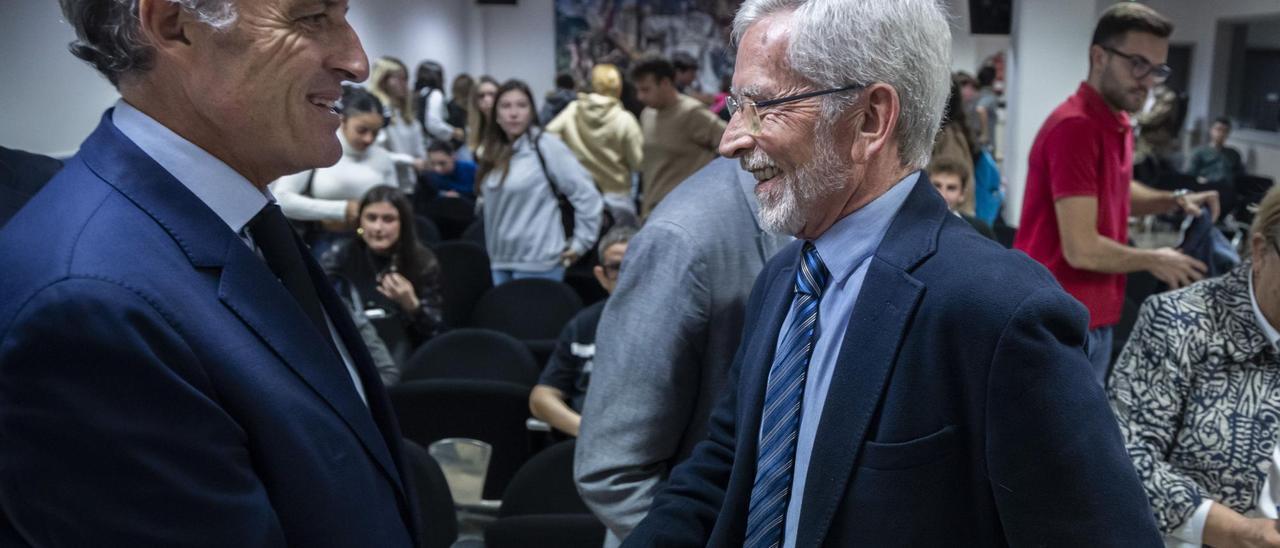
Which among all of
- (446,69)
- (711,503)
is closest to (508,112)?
(711,503)

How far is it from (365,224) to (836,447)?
340cm

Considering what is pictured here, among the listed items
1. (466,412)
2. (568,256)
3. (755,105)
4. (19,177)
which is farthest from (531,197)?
(755,105)

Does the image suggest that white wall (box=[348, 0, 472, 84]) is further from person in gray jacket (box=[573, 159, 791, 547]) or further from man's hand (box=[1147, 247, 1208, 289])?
person in gray jacket (box=[573, 159, 791, 547])

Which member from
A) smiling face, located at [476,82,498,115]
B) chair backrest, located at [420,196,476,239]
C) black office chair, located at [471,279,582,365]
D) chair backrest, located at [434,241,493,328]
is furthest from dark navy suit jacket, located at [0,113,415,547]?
smiling face, located at [476,82,498,115]

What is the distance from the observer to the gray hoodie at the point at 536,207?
5043 mm

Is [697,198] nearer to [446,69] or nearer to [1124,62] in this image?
[1124,62]

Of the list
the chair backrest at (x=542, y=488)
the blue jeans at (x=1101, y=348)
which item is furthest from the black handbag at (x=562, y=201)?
the blue jeans at (x=1101, y=348)

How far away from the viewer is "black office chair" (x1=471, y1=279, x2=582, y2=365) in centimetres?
462

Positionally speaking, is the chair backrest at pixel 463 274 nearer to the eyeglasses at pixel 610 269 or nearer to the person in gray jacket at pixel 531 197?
the person in gray jacket at pixel 531 197

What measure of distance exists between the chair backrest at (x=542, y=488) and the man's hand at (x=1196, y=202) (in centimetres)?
226

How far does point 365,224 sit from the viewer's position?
4.24 meters

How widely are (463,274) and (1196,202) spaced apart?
334 centimetres

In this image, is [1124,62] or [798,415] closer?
[798,415]

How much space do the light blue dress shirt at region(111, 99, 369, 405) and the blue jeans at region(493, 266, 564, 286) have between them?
12.8 ft
